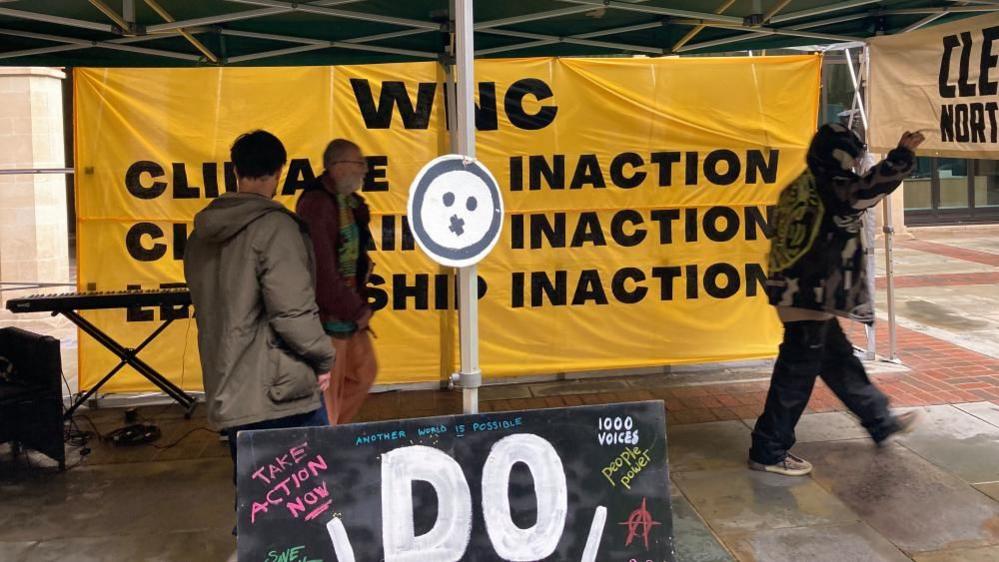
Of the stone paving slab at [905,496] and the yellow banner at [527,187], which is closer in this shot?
the stone paving slab at [905,496]

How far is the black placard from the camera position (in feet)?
10.3

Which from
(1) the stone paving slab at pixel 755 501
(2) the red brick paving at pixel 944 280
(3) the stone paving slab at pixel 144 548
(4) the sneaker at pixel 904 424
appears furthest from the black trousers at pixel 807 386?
(2) the red brick paving at pixel 944 280

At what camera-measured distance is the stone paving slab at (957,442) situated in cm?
497

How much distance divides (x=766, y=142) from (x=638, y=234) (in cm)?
124

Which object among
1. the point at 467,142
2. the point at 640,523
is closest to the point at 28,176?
the point at 467,142

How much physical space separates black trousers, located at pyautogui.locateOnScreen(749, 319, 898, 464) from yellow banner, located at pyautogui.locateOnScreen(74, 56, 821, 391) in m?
2.00

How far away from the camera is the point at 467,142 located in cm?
331

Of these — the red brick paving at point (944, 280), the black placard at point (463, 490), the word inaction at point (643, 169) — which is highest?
the word inaction at point (643, 169)

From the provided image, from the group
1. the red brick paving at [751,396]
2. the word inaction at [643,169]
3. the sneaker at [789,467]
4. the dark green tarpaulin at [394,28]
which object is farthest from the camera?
the word inaction at [643,169]

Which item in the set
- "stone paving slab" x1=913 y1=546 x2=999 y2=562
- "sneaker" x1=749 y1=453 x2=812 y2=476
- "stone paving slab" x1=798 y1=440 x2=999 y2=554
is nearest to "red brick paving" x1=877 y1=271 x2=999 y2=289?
"stone paving slab" x1=798 y1=440 x2=999 y2=554

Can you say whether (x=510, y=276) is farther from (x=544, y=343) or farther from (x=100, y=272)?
(x=100, y=272)

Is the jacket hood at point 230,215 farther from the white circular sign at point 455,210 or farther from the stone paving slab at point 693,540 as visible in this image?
the stone paving slab at point 693,540

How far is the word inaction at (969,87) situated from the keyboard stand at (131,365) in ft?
17.2

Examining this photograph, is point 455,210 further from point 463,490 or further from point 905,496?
point 905,496
